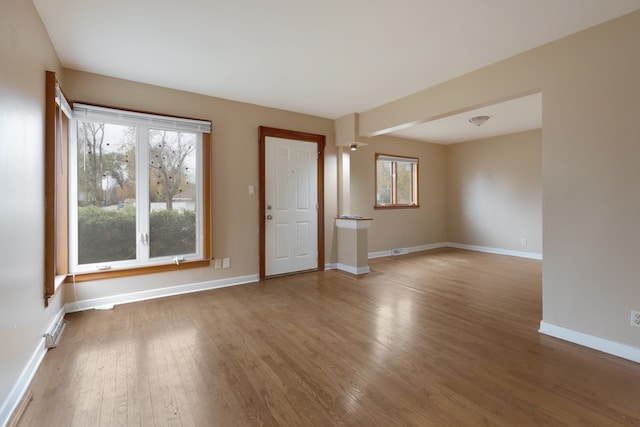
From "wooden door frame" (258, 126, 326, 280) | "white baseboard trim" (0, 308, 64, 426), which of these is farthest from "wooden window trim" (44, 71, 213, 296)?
"wooden door frame" (258, 126, 326, 280)

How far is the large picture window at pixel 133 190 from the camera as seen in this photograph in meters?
3.23

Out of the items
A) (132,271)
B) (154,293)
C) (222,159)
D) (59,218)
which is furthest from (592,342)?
(59,218)

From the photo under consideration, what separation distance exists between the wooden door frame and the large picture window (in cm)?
A: 78

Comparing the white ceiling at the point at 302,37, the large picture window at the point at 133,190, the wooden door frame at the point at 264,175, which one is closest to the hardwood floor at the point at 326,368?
the large picture window at the point at 133,190

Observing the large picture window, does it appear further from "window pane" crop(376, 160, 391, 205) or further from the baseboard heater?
"window pane" crop(376, 160, 391, 205)

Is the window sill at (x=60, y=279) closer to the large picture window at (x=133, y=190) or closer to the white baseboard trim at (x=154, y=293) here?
the large picture window at (x=133, y=190)

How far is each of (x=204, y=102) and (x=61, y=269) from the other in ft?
8.04

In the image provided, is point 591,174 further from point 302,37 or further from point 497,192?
point 497,192

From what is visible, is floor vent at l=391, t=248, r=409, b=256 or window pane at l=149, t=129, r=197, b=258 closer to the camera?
window pane at l=149, t=129, r=197, b=258

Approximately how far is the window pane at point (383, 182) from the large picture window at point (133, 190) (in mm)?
3629

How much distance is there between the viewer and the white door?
4469 mm

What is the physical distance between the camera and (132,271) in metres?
3.43

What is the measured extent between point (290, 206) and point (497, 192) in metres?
4.62

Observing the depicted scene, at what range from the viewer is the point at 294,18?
2.32 metres
